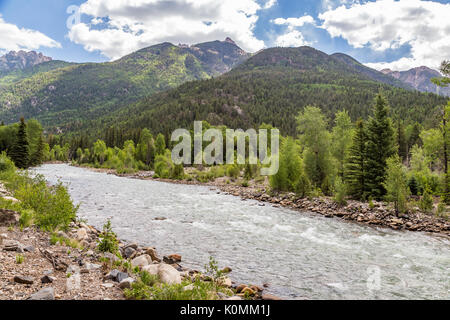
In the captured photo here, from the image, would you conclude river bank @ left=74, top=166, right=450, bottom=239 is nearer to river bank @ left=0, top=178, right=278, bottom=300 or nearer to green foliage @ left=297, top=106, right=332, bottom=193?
green foliage @ left=297, top=106, right=332, bottom=193

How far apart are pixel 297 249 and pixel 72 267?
12.2m

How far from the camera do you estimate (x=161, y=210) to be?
26859mm

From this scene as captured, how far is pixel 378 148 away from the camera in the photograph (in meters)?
31.3

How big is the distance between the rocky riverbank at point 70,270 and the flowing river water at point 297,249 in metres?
1.98

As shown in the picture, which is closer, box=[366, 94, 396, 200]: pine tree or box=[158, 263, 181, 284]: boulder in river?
box=[158, 263, 181, 284]: boulder in river

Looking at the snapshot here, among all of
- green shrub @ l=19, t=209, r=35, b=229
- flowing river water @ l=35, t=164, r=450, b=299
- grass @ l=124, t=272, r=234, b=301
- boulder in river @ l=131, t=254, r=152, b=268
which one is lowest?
flowing river water @ l=35, t=164, r=450, b=299

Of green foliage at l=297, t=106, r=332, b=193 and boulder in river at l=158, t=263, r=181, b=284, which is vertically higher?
green foliage at l=297, t=106, r=332, b=193

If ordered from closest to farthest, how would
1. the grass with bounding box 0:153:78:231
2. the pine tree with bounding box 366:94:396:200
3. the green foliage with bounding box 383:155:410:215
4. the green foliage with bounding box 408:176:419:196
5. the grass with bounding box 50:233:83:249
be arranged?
1. the grass with bounding box 50:233:83:249
2. the grass with bounding box 0:153:78:231
3. the green foliage with bounding box 383:155:410:215
4. the pine tree with bounding box 366:94:396:200
5. the green foliage with bounding box 408:176:419:196

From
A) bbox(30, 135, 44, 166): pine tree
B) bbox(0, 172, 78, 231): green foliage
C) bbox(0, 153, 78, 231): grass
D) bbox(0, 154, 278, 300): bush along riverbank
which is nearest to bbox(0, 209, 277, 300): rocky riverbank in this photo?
bbox(0, 154, 278, 300): bush along riverbank

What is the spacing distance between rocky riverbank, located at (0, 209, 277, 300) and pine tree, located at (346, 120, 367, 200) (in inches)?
1037

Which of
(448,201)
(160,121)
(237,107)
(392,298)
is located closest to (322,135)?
(448,201)

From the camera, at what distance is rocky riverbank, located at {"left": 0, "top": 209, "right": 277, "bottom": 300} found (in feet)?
22.6

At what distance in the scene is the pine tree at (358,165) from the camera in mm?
32281

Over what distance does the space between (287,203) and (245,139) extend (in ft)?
256
